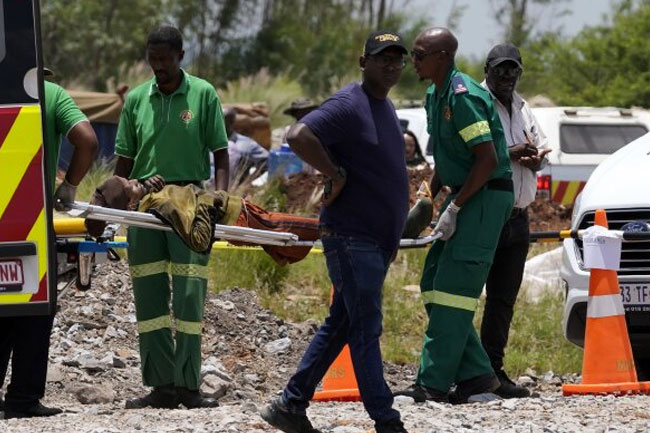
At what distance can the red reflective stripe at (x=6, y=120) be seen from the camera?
698 cm

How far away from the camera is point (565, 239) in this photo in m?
9.45

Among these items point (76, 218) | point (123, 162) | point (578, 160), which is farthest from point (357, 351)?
point (578, 160)

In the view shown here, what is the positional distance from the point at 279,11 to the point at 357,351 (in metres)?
36.6

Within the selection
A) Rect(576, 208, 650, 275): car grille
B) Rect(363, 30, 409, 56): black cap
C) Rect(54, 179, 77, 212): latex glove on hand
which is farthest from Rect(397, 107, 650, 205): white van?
Rect(363, 30, 409, 56): black cap

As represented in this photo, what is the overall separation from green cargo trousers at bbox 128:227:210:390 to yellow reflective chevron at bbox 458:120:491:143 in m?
1.48

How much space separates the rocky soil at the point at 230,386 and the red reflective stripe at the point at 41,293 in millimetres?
574

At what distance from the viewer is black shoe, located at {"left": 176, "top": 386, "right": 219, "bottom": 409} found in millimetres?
8359

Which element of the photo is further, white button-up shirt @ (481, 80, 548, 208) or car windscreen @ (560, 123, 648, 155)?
car windscreen @ (560, 123, 648, 155)

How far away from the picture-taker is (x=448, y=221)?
8.35m

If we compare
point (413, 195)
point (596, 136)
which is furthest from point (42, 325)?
point (596, 136)

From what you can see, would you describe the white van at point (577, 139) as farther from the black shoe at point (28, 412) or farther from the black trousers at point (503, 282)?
the black shoe at point (28, 412)

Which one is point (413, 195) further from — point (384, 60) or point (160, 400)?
point (384, 60)

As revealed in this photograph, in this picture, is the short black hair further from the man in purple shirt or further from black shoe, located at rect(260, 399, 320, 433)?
black shoe, located at rect(260, 399, 320, 433)

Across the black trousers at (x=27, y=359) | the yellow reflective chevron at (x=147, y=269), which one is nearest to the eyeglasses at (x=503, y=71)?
the yellow reflective chevron at (x=147, y=269)
